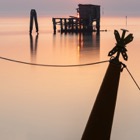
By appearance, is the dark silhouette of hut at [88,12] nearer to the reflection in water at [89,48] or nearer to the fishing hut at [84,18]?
the fishing hut at [84,18]

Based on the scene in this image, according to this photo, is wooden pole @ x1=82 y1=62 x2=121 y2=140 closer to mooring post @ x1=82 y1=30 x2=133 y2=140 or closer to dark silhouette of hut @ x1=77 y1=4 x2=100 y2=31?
mooring post @ x1=82 y1=30 x2=133 y2=140

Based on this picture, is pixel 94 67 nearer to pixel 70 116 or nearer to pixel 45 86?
pixel 45 86

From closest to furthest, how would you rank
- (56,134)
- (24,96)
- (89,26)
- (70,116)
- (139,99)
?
(56,134) < (70,116) < (139,99) < (24,96) < (89,26)

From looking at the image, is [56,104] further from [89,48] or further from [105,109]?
[89,48]

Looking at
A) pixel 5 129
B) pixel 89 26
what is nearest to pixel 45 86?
pixel 5 129

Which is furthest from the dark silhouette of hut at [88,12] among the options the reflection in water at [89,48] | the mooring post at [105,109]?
the mooring post at [105,109]

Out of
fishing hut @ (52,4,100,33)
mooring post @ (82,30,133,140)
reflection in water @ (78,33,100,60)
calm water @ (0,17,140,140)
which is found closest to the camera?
mooring post @ (82,30,133,140)

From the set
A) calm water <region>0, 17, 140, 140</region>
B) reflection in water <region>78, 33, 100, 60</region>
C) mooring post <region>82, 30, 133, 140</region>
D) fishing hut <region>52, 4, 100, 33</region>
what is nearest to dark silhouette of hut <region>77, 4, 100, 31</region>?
fishing hut <region>52, 4, 100, 33</region>

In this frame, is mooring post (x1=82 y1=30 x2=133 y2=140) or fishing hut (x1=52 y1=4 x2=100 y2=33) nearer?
mooring post (x1=82 y1=30 x2=133 y2=140)

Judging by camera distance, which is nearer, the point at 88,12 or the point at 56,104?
the point at 56,104

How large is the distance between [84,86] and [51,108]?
17.0ft

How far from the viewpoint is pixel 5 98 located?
16.5 meters

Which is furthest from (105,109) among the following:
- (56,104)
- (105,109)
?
(56,104)

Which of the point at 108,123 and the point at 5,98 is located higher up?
the point at 108,123
